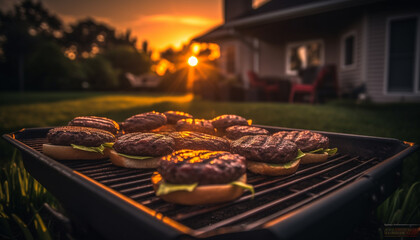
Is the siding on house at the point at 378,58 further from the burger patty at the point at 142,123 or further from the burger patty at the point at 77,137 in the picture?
the burger patty at the point at 77,137

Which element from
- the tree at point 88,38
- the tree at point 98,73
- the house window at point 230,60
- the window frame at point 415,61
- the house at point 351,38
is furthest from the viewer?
the tree at point 88,38

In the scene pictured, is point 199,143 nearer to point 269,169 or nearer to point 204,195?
point 269,169

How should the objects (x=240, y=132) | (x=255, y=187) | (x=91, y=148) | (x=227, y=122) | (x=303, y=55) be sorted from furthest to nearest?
(x=303, y=55) → (x=227, y=122) → (x=240, y=132) → (x=91, y=148) → (x=255, y=187)

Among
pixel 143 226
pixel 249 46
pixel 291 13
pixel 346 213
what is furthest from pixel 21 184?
pixel 249 46

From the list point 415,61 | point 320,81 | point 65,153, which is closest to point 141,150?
point 65,153

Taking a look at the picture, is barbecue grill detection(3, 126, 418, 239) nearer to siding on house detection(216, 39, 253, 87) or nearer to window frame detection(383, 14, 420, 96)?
window frame detection(383, 14, 420, 96)

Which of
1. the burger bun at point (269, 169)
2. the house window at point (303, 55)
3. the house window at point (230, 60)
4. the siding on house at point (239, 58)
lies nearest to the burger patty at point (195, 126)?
the burger bun at point (269, 169)

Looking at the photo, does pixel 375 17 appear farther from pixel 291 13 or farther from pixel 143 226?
pixel 143 226
